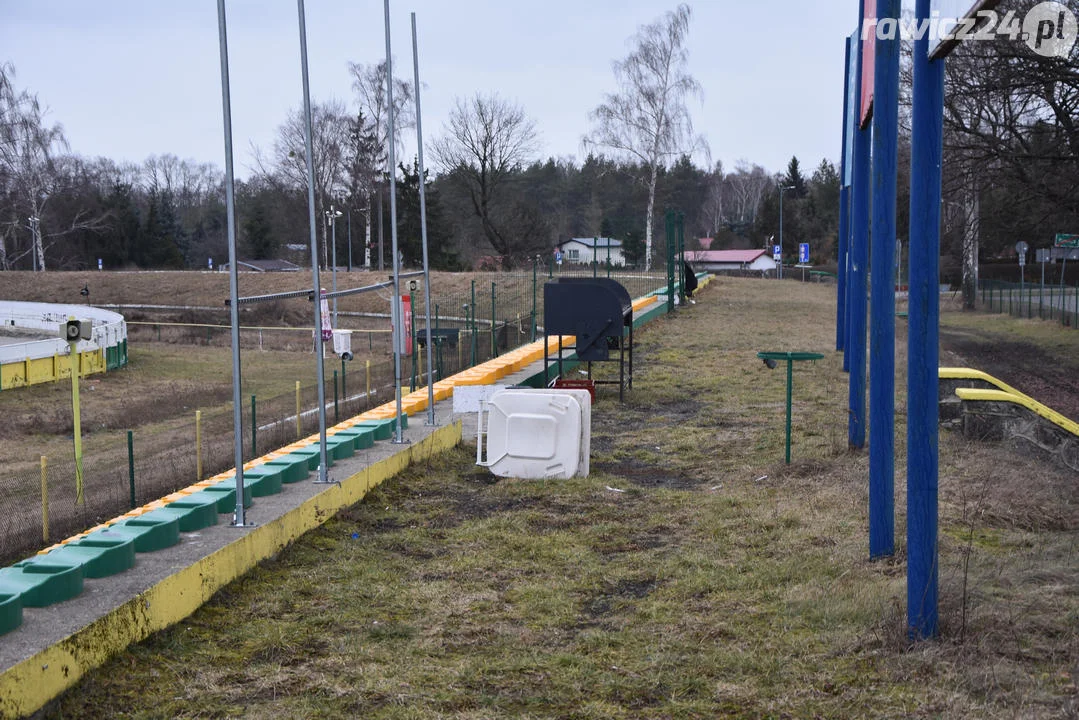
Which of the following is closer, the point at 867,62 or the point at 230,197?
the point at 230,197

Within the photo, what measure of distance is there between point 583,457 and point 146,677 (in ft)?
20.3

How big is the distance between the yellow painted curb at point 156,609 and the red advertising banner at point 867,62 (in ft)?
18.6

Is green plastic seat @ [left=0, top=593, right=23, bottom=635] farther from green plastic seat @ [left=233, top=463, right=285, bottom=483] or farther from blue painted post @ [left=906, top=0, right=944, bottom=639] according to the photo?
blue painted post @ [left=906, top=0, right=944, bottom=639]

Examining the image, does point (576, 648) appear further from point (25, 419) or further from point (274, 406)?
point (25, 419)

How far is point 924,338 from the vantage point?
17.7 feet

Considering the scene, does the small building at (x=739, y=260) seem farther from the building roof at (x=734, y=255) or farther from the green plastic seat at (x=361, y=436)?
the green plastic seat at (x=361, y=436)

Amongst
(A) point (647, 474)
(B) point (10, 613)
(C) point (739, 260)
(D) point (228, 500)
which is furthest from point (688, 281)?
(C) point (739, 260)

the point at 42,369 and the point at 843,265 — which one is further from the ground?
the point at 843,265

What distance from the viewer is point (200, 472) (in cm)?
1427

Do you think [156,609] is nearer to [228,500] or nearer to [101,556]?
[101,556]

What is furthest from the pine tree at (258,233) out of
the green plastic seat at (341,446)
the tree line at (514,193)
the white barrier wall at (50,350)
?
the green plastic seat at (341,446)

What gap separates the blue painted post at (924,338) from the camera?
523 centimetres

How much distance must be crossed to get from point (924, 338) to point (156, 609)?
4320 mm

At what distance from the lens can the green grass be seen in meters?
5.02
